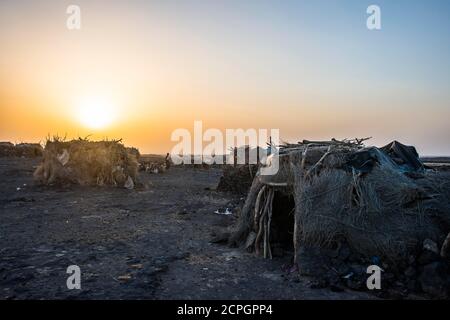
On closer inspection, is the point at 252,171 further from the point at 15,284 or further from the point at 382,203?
the point at 15,284

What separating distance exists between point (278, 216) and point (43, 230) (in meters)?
6.55

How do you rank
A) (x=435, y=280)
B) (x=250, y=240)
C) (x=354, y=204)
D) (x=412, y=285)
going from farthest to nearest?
(x=250, y=240) < (x=354, y=204) < (x=412, y=285) < (x=435, y=280)

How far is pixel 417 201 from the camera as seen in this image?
6.92 m

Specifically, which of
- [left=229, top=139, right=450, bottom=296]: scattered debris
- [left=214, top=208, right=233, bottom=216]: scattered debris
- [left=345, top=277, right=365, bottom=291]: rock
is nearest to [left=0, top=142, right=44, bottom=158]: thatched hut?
[left=214, top=208, right=233, bottom=216]: scattered debris


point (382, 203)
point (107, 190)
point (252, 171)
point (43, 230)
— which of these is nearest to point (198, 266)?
point (382, 203)

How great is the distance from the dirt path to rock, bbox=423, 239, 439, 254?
142 centimetres

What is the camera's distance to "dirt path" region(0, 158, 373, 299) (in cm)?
603

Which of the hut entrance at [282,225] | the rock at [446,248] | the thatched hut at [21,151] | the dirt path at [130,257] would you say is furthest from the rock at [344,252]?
the thatched hut at [21,151]

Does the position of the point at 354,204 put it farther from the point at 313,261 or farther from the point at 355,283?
the point at 355,283

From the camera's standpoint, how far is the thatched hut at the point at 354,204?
260 inches

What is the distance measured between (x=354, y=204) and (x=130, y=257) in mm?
4802

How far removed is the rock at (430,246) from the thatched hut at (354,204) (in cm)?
10

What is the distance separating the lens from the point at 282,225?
9.16 meters

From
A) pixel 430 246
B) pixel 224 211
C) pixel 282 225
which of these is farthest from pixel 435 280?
pixel 224 211
